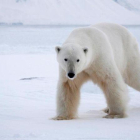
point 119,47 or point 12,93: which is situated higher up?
point 119,47

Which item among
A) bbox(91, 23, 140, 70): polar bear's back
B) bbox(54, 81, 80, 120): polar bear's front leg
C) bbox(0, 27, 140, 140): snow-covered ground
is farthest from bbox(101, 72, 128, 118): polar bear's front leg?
Result: bbox(91, 23, 140, 70): polar bear's back

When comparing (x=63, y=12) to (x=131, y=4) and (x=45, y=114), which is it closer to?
(x=131, y=4)

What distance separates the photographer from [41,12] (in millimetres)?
69438

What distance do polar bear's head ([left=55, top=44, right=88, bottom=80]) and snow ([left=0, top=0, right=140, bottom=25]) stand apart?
56.1m

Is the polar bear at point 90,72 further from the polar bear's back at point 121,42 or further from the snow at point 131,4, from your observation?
the snow at point 131,4

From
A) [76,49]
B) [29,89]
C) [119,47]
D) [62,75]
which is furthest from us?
[29,89]

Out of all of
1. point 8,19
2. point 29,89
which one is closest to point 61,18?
point 8,19

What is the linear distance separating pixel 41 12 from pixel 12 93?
66.3 metres

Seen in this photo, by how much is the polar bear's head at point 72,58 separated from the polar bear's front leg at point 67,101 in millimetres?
395

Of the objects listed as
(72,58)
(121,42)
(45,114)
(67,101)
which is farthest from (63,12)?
(72,58)

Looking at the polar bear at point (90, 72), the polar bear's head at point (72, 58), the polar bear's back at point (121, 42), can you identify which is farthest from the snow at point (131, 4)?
the polar bear's head at point (72, 58)

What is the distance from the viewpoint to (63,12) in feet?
237

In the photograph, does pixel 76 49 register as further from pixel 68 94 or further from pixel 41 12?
pixel 41 12

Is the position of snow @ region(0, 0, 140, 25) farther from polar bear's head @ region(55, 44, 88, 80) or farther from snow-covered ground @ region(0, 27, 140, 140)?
polar bear's head @ region(55, 44, 88, 80)
